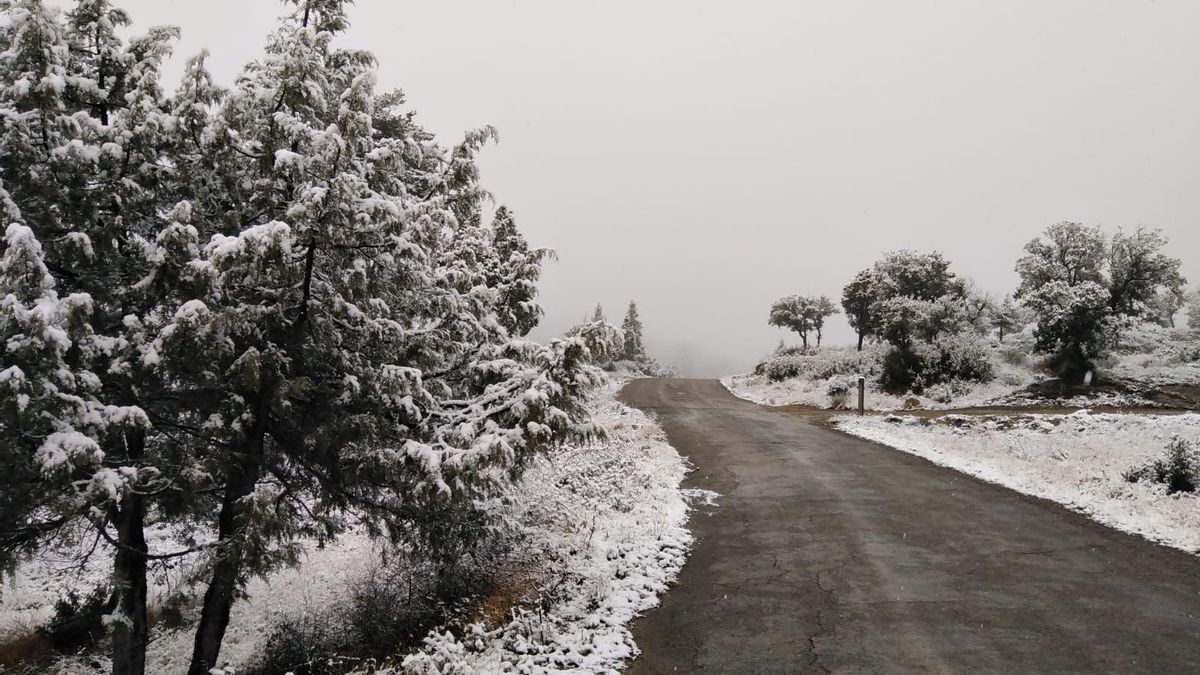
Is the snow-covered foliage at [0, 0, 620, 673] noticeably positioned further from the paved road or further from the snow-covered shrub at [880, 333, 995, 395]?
the snow-covered shrub at [880, 333, 995, 395]

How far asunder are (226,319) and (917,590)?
320 inches

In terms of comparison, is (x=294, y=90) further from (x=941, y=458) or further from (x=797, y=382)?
(x=797, y=382)

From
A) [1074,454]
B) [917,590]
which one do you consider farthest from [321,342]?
[1074,454]

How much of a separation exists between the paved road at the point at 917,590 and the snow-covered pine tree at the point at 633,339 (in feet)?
207

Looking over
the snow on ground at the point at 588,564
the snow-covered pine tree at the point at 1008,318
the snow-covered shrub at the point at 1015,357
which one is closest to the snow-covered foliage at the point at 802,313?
Result: the snow-covered pine tree at the point at 1008,318

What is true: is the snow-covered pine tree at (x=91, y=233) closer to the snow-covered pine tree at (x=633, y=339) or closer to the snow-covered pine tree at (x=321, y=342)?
the snow-covered pine tree at (x=321, y=342)

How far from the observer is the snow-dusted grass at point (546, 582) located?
233 inches

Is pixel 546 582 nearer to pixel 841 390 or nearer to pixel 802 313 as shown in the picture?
pixel 841 390

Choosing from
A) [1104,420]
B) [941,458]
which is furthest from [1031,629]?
[1104,420]

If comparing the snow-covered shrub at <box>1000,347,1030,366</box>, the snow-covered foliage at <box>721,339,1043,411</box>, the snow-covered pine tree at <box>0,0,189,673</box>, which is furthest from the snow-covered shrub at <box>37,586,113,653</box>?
the snow-covered shrub at <box>1000,347,1030,366</box>

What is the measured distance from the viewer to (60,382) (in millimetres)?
4711

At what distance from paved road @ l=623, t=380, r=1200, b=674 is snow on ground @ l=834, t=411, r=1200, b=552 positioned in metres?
0.59

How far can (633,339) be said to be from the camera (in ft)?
247

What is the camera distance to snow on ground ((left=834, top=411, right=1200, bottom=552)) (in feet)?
28.0
